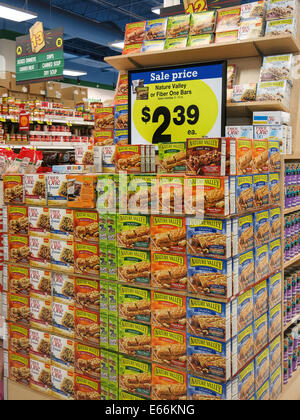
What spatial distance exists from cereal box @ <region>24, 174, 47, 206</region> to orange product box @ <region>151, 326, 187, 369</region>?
3.32ft

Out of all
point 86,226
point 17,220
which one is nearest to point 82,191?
point 86,226

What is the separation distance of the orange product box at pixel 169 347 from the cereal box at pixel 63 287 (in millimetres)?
574

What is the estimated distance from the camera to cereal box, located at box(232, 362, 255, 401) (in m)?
2.17

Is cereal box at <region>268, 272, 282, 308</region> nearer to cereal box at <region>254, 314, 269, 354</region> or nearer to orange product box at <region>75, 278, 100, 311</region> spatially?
cereal box at <region>254, 314, 269, 354</region>

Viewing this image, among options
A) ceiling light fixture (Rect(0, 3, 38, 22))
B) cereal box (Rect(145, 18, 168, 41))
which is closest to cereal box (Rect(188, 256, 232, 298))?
cereal box (Rect(145, 18, 168, 41))

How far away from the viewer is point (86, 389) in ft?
8.39

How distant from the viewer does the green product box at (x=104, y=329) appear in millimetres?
2447

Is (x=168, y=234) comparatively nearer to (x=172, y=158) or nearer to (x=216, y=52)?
(x=172, y=158)

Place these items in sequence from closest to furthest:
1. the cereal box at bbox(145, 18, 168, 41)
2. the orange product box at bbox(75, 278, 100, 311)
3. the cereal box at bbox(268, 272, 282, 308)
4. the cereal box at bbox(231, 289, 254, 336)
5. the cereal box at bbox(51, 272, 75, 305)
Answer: the cereal box at bbox(231, 289, 254, 336) → the orange product box at bbox(75, 278, 100, 311) → the cereal box at bbox(51, 272, 75, 305) → the cereal box at bbox(268, 272, 282, 308) → the cereal box at bbox(145, 18, 168, 41)

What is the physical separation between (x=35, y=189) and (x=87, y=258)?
556mm

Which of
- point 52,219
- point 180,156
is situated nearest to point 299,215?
point 180,156

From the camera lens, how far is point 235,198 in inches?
84.8

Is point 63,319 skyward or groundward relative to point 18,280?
groundward

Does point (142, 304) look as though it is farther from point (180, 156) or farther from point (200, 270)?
point (180, 156)
